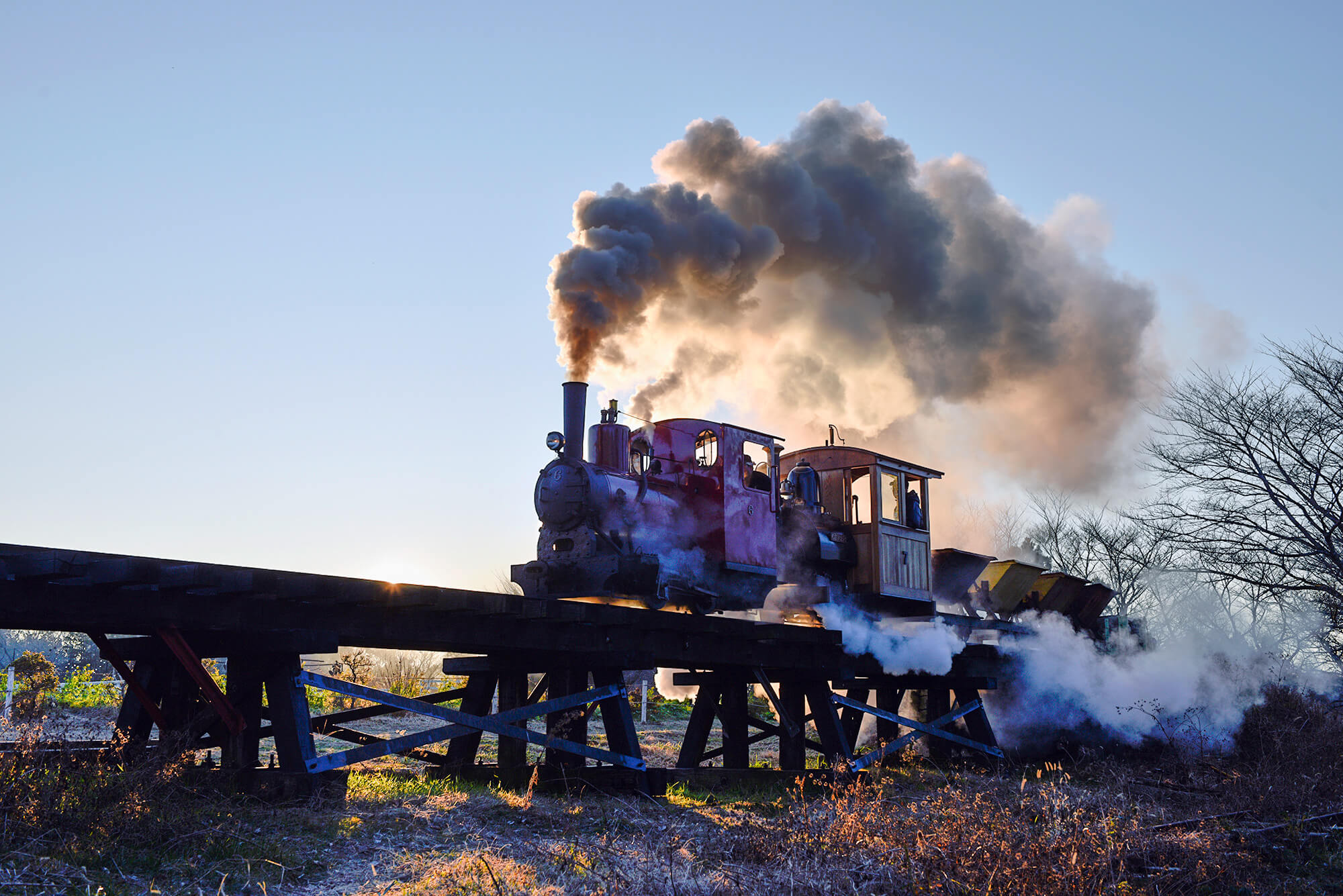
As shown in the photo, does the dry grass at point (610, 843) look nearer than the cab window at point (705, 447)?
Yes

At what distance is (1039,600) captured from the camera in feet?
61.0

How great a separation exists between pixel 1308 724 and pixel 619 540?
36.5ft

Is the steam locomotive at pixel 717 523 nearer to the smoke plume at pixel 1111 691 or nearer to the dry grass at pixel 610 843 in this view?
the dry grass at pixel 610 843

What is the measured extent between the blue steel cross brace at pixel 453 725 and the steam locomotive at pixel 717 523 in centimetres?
156

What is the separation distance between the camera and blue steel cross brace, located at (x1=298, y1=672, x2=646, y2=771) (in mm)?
7750

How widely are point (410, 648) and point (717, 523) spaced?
445 cm

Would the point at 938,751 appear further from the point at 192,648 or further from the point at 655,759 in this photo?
the point at 192,648

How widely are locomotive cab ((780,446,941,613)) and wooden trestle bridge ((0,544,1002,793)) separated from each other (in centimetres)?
167

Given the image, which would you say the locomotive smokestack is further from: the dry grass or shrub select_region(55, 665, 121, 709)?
shrub select_region(55, 665, 121, 709)

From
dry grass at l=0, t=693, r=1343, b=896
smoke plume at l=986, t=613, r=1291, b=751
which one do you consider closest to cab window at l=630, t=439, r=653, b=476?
dry grass at l=0, t=693, r=1343, b=896

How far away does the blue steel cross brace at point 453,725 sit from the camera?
775 centimetres

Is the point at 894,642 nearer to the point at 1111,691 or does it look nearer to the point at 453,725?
the point at 1111,691

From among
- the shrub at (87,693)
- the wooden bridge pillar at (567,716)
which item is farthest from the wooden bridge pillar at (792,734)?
the shrub at (87,693)

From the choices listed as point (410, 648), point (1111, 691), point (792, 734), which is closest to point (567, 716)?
point (410, 648)
